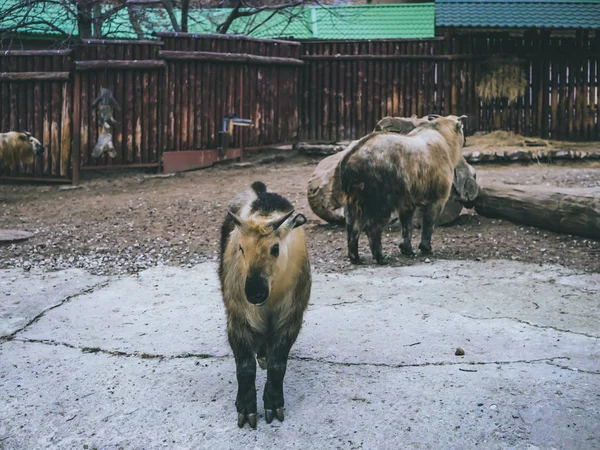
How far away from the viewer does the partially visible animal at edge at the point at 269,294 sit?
10.7ft

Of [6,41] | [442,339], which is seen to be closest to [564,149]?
[442,339]

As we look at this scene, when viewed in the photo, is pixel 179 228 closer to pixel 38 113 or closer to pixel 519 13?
pixel 38 113

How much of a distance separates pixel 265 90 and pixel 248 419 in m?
9.80

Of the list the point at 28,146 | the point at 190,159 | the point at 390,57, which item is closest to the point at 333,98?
the point at 390,57

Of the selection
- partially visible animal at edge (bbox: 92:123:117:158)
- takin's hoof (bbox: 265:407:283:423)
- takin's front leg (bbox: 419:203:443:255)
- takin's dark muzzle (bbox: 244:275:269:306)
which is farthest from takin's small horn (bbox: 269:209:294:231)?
partially visible animal at edge (bbox: 92:123:117:158)

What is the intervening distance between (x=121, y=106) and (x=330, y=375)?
7.90 meters

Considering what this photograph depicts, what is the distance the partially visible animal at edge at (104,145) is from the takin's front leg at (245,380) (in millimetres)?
7559

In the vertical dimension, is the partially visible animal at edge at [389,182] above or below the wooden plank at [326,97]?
below

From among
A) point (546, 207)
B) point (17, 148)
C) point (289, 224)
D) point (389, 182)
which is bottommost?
point (546, 207)

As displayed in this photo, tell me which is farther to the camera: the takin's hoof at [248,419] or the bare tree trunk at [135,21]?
the bare tree trunk at [135,21]

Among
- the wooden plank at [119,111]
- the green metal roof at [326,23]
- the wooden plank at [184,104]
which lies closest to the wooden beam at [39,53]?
the wooden plank at [119,111]

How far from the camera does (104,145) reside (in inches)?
414

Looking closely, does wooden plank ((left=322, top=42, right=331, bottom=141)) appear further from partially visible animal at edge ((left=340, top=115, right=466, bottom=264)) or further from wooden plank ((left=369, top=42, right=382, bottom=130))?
partially visible animal at edge ((left=340, top=115, right=466, bottom=264))

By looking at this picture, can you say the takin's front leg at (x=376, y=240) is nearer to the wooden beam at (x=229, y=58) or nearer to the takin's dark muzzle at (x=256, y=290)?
the takin's dark muzzle at (x=256, y=290)
